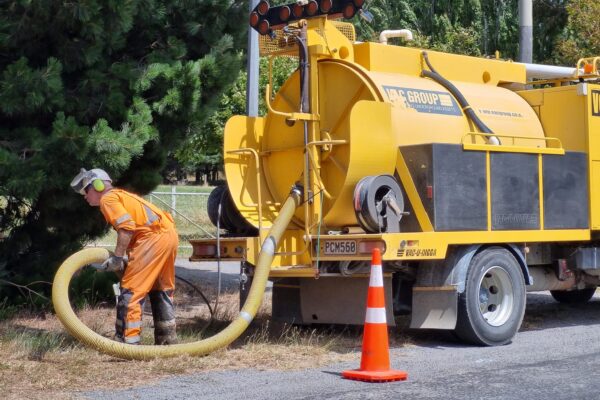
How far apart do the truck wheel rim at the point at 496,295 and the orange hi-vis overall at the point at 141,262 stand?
10.4 feet

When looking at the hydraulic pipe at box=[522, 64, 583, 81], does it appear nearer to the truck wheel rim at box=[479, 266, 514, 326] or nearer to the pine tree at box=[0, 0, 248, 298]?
the truck wheel rim at box=[479, 266, 514, 326]

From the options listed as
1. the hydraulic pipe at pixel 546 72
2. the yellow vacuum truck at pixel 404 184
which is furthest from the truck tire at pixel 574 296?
the hydraulic pipe at pixel 546 72

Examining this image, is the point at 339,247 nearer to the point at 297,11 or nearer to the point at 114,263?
the point at 114,263

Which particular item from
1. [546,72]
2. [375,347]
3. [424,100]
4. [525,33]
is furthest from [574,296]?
[375,347]

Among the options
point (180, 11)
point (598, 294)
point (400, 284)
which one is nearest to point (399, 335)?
point (400, 284)

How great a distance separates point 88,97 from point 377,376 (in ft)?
15.8

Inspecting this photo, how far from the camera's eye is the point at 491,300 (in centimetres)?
981

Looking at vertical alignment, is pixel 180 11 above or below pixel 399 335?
above

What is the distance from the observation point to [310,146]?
31.1 ft

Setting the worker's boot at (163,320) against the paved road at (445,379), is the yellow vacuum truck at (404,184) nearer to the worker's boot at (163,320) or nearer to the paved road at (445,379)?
the paved road at (445,379)

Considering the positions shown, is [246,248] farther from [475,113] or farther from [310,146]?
[475,113]

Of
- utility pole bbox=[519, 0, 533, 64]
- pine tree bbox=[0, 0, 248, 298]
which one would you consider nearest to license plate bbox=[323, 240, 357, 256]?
pine tree bbox=[0, 0, 248, 298]

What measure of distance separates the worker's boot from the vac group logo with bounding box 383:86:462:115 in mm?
2936

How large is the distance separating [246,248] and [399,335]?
1924 mm
